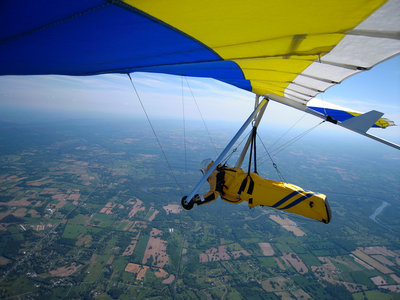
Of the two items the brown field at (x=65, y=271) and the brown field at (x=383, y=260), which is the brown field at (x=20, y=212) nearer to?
the brown field at (x=65, y=271)

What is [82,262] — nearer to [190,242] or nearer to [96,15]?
[190,242]

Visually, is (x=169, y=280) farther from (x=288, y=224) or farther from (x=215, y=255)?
(x=288, y=224)

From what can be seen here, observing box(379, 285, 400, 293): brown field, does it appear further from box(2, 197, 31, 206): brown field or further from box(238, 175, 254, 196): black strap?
box(2, 197, 31, 206): brown field

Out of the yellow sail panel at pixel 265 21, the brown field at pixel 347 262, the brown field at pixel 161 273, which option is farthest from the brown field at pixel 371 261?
the yellow sail panel at pixel 265 21

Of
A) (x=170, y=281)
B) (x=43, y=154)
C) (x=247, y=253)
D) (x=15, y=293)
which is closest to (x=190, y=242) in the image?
(x=170, y=281)

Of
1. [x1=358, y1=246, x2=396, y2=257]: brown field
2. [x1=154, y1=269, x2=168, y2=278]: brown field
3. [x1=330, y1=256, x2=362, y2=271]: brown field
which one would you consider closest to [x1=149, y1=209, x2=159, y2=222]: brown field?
[x1=154, y1=269, x2=168, y2=278]: brown field

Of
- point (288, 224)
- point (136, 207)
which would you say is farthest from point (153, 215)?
point (288, 224)
